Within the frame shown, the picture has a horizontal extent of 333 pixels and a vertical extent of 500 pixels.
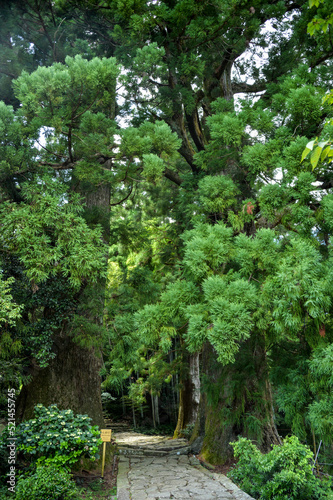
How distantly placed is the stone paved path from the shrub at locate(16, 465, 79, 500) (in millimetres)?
800

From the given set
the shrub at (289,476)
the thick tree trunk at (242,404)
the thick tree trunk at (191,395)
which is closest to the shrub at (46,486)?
the shrub at (289,476)

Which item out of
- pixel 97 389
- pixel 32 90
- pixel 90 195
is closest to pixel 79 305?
pixel 97 389

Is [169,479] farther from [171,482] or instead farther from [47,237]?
[47,237]

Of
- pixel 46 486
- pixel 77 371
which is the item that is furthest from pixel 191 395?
pixel 46 486

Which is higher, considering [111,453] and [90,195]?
[90,195]

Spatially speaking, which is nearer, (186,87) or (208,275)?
(208,275)

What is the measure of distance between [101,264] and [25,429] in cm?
251

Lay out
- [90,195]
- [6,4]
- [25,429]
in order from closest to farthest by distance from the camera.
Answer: [25,429]
[6,4]
[90,195]

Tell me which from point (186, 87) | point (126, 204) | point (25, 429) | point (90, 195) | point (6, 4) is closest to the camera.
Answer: point (25, 429)

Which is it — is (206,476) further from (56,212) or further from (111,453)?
(56,212)

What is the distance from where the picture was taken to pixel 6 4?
277 inches

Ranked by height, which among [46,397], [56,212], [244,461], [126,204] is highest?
[126,204]

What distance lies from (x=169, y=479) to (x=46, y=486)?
2.39 metres

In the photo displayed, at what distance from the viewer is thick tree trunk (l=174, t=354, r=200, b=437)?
10695 mm
